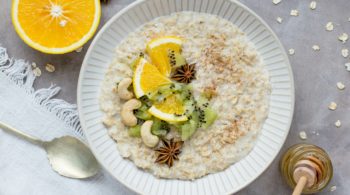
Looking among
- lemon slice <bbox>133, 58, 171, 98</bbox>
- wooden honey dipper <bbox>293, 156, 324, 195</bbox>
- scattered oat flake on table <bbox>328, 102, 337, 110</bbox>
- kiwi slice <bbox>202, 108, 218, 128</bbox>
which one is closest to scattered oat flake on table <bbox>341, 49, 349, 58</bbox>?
scattered oat flake on table <bbox>328, 102, 337, 110</bbox>

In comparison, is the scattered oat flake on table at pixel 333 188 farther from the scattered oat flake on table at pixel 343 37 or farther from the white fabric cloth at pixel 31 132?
the white fabric cloth at pixel 31 132

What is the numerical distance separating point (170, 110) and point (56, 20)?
1.72 feet

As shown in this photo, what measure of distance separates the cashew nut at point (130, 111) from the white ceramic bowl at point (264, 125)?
10 cm

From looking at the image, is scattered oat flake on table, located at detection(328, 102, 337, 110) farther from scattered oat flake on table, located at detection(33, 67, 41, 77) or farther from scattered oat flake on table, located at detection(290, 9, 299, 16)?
scattered oat flake on table, located at detection(33, 67, 41, 77)

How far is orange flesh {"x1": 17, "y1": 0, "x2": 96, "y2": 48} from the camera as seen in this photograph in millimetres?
1735

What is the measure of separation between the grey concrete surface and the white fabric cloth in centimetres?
5

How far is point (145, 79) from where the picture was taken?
168cm

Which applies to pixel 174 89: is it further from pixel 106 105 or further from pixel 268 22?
pixel 268 22

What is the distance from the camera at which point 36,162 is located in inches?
72.0

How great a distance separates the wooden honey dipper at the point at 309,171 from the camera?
5.64ft

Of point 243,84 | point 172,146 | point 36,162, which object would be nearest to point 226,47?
point 243,84

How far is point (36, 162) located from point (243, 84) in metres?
0.83

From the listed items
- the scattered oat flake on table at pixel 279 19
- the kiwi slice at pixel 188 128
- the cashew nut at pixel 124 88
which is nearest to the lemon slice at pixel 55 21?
the cashew nut at pixel 124 88

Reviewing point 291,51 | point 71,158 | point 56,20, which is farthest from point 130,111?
point 291,51
